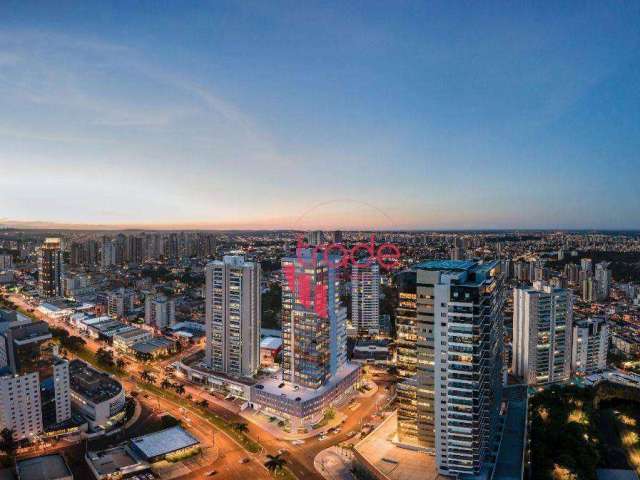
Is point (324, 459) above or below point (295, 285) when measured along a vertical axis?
below

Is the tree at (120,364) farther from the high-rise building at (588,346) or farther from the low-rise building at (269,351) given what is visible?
the high-rise building at (588,346)

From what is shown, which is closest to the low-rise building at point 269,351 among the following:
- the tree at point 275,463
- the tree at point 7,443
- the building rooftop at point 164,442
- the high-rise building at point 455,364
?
the building rooftop at point 164,442

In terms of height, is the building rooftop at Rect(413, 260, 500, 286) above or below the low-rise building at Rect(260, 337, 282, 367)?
above

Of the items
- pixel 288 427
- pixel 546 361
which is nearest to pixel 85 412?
pixel 288 427

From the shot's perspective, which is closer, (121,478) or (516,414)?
(121,478)

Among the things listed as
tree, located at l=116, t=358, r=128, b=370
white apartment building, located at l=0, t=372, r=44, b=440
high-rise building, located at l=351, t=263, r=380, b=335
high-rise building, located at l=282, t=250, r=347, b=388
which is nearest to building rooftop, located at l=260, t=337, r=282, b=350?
high-rise building, located at l=282, t=250, r=347, b=388

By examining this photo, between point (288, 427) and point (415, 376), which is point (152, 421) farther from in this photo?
point (415, 376)

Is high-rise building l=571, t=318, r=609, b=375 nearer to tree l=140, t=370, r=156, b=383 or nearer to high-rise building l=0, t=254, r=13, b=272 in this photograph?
tree l=140, t=370, r=156, b=383
